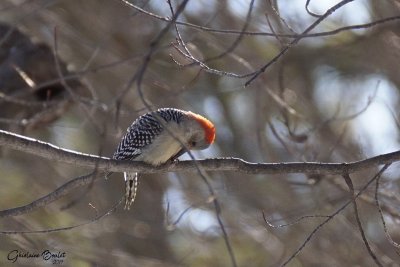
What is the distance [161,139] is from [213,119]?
4.05 metres

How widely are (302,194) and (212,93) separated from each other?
6.27 feet

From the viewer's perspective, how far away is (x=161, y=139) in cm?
549

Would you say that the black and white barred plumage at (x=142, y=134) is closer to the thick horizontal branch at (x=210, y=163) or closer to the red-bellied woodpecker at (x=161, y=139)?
the red-bellied woodpecker at (x=161, y=139)

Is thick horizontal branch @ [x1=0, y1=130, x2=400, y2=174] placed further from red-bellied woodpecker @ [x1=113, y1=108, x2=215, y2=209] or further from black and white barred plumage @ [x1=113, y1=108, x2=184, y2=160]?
black and white barred plumage @ [x1=113, y1=108, x2=184, y2=160]

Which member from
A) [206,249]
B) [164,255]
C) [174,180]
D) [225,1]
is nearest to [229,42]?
[225,1]

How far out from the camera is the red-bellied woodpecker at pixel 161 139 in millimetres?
5402

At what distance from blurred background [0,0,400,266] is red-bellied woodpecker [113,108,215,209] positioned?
33.9 inches

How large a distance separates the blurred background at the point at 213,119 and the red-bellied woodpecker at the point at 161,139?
2.83 ft

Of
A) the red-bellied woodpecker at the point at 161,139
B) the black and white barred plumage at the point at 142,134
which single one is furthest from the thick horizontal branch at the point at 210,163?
the black and white barred plumage at the point at 142,134

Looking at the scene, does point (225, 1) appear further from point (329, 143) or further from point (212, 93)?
point (212, 93)

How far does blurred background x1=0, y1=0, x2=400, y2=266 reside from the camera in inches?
276

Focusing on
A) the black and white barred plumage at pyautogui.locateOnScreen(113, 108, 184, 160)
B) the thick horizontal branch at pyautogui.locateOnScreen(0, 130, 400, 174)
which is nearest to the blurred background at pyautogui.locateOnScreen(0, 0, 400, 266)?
the black and white barred plumage at pyautogui.locateOnScreen(113, 108, 184, 160)

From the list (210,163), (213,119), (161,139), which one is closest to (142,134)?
(161,139)

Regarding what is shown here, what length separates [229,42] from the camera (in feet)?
24.7
